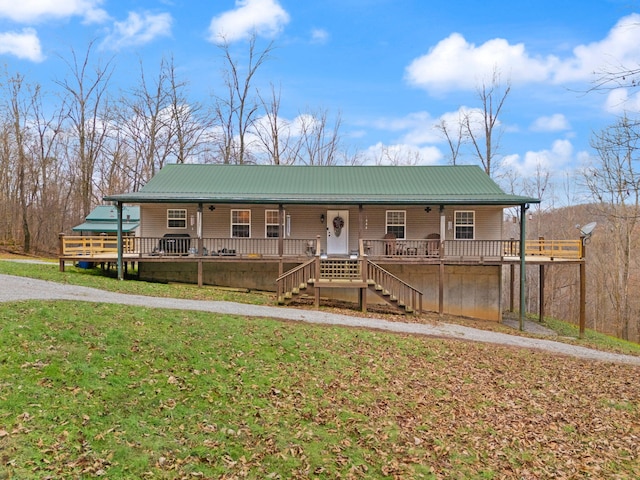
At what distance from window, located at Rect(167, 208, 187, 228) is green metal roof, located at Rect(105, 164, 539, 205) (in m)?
0.89

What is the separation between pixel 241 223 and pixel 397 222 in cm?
704

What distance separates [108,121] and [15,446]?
3299 centimetres

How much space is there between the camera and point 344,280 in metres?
15.1

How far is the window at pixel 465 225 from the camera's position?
18.8 metres

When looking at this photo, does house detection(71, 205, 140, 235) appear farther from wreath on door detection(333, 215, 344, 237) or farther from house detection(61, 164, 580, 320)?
wreath on door detection(333, 215, 344, 237)

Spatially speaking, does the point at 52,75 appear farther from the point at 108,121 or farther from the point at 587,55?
the point at 587,55

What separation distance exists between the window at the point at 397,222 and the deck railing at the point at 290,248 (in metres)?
0.90

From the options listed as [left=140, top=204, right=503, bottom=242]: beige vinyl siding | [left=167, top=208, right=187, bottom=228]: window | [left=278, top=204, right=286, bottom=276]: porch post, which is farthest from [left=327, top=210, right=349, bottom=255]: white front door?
[left=167, top=208, right=187, bottom=228]: window

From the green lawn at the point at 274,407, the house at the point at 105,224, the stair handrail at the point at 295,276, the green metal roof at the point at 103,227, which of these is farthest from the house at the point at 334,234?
the green lawn at the point at 274,407

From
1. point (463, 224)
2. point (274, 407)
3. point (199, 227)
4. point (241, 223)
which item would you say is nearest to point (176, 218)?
point (199, 227)

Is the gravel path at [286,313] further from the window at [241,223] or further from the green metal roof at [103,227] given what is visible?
the green metal roof at [103,227]

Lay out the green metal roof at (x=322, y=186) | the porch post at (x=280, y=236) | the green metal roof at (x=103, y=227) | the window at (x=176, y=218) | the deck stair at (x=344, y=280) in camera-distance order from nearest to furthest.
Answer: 1. the deck stair at (x=344, y=280)
2. the green metal roof at (x=322, y=186)
3. the porch post at (x=280, y=236)
4. the window at (x=176, y=218)
5. the green metal roof at (x=103, y=227)

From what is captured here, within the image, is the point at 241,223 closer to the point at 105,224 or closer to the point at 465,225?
the point at 465,225

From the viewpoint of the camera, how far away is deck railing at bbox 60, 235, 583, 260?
56.6ft
